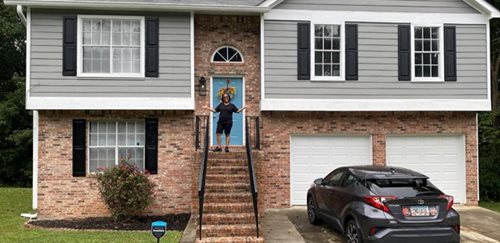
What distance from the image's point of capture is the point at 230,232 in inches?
339

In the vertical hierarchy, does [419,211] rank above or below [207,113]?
below

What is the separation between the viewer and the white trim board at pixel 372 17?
12.4 metres

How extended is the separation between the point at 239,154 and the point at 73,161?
447 cm

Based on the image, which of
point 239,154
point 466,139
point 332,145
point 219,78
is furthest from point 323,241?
point 466,139

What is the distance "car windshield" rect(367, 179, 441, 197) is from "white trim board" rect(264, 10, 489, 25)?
6.19 metres

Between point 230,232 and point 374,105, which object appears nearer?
point 230,232

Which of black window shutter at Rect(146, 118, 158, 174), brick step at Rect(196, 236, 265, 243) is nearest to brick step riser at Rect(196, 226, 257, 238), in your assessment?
brick step at Rect(196, 236, 265, 243)

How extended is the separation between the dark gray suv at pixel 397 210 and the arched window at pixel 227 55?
6.04 meters

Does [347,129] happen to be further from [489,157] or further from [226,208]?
[489,157]

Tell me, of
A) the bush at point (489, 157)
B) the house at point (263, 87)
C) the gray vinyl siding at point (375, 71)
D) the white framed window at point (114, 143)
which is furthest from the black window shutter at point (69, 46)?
the bush at point (489, 157)

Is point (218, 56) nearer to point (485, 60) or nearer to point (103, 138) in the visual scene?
point (103, 138)

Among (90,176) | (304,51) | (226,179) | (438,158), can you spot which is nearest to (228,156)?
(226,179)

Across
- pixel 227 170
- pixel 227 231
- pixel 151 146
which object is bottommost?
pixel 227 231

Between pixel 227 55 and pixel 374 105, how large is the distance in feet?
14.6
